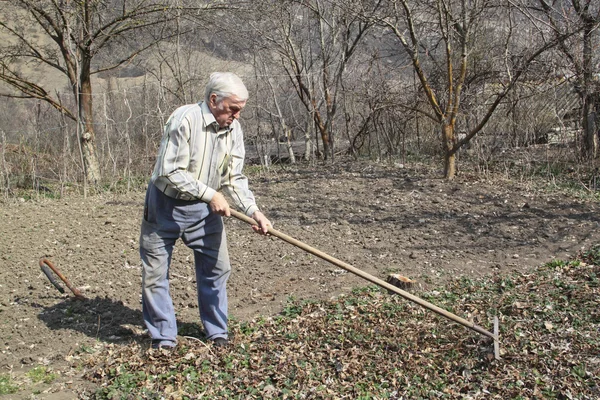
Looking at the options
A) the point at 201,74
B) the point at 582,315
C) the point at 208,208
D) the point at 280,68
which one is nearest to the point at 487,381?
the point at 582,315

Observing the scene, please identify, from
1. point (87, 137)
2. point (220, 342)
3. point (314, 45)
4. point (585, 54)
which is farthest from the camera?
point (314, 45)

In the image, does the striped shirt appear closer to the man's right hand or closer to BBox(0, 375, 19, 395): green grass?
the man's right hand

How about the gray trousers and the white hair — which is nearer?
the white hair

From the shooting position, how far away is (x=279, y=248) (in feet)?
20.3

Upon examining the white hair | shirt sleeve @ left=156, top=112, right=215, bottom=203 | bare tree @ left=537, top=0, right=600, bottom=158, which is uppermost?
bare tree @ left=537, top=0, right=600, bottom=158

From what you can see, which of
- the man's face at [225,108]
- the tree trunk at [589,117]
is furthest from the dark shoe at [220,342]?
the tree trunk at [589,117]

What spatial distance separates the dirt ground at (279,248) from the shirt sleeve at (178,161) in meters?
1.31

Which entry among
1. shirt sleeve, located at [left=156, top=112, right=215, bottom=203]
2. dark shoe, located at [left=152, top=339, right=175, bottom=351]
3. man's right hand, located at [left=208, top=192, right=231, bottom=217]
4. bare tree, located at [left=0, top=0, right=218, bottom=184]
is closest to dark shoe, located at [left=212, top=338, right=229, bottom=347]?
dark shoe, located at [left=152, top=339, right=175, bottom=351]

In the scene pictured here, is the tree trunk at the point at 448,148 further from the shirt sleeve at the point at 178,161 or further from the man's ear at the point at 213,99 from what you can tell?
the shirt sleeve at the point at 178,161

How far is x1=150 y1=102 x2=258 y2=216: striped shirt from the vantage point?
147 inches

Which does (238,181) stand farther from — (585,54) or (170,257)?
(585,54)

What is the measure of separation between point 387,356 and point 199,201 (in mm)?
1549

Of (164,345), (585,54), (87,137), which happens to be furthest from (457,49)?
(164,345)

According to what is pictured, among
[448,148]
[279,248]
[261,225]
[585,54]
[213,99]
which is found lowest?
[279,248]
